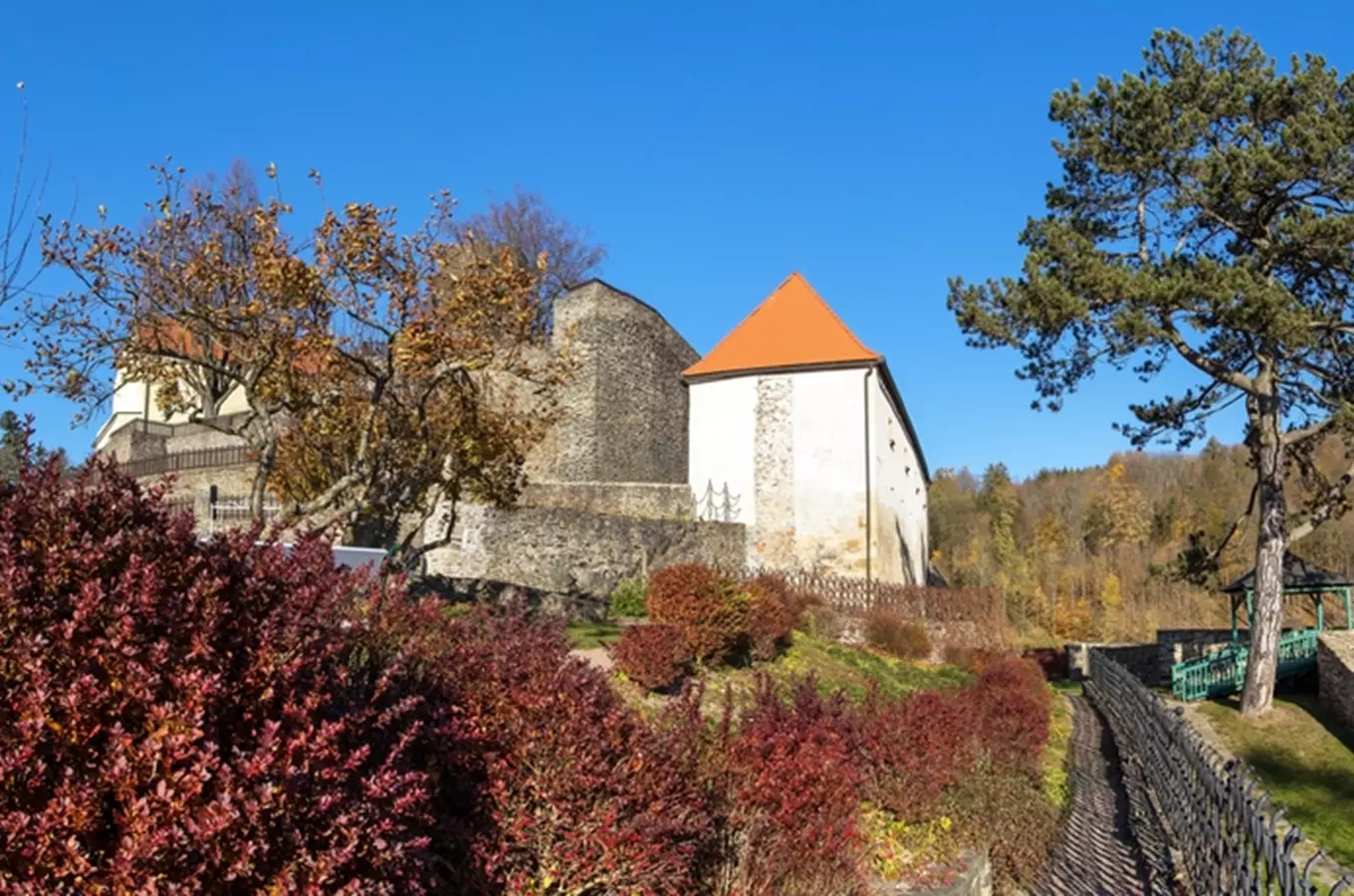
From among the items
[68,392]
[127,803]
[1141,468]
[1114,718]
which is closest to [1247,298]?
[1114,718]

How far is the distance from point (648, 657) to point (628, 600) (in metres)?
9.66

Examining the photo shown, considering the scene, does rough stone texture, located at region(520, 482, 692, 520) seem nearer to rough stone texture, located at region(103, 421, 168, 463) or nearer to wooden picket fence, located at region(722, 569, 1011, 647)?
wooden picket fence, located at region(722, 569, 1011, 647)

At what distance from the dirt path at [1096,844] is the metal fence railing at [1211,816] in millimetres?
357

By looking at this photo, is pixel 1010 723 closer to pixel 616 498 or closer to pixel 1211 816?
pixel 1211 816

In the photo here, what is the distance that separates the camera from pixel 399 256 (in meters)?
12.5

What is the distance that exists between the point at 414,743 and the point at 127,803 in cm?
155

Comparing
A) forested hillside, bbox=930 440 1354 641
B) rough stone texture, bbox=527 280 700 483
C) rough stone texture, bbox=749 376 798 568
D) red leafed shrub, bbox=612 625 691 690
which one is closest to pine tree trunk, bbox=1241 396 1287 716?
rough stone texture, bbox=749 376 798 568

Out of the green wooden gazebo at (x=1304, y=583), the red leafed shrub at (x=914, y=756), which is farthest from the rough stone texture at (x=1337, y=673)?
the red leafed shrub at (x=914, y=756)

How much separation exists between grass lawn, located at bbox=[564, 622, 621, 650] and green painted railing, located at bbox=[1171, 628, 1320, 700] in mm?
12512

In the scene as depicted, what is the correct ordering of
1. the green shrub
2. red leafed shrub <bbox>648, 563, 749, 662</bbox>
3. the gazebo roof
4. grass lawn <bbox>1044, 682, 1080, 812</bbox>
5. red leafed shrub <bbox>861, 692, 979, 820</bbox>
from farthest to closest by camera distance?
the gazebo roof < the green shrub < red leafed shrub <bbox>648, 563, 749, 662</bbox> < grass lawn <bbox>1044, 682, 1080, 812</bbox> < red leafed shrub <bbox>861, 692, 979, 820</bbox>

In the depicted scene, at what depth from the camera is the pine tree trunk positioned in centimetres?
1919

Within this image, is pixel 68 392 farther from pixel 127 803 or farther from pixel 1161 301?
pixel 1161 301

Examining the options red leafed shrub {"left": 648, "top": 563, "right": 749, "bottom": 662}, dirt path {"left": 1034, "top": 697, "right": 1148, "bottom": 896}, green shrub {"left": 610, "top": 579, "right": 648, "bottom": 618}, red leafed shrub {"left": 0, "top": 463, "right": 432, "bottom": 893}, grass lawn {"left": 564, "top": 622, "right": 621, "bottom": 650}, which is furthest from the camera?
green shrub {"left": 610, "top": 579, "right": 648, "bottom": 618}

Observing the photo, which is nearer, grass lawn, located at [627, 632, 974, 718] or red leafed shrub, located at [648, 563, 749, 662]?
grass lawn, located at [627, 632, 974, 718]
